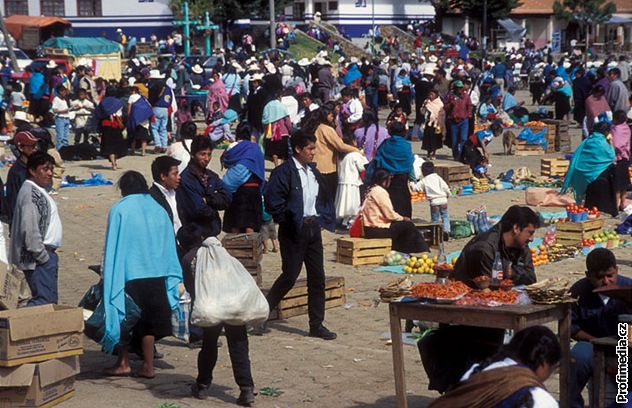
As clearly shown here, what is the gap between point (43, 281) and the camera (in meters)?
9.20

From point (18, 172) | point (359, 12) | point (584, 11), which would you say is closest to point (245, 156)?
point (18, 172)

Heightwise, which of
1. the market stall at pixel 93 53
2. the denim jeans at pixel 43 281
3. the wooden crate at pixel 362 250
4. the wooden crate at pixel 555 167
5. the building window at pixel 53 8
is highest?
the building window at pixel 53 8

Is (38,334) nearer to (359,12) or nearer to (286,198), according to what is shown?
(286,198)

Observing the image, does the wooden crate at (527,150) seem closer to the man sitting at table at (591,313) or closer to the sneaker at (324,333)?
the sneaker at (324,333)

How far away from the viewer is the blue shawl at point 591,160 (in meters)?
17.0

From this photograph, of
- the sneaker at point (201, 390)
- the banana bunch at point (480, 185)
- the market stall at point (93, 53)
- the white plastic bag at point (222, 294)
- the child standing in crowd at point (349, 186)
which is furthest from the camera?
the market stall at point (93, 53)

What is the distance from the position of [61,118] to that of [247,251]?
45.3 feet

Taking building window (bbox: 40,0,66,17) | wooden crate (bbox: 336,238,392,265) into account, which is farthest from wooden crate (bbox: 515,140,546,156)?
building window (bbox: 40,0,66,17)

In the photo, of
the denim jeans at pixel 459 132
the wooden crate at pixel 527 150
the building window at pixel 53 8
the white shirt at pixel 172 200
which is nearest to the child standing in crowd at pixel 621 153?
the denim jeans at pixel 459 132

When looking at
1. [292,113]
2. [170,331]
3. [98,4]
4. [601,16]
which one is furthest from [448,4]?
[170,331]

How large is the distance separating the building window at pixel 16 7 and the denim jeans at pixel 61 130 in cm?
4647

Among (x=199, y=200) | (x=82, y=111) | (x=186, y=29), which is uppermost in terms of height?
(x=186, y=29)

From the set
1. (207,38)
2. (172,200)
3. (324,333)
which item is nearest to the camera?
(172,200)

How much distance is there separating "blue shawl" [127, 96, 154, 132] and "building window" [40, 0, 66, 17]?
157ft
